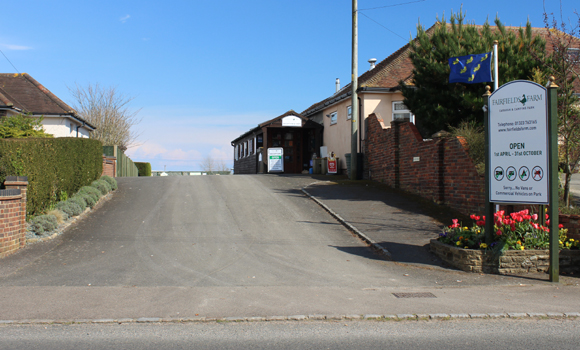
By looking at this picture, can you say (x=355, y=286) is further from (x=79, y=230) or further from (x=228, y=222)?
(x=79, y=230)

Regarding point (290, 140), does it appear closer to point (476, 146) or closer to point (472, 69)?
point (472, 69)

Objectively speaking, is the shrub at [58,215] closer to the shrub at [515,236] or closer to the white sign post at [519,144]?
the shrub at [515,236]

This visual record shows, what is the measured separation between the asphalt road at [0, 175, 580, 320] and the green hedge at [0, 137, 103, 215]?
1.10m

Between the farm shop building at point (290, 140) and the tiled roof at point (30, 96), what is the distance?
36.7ft

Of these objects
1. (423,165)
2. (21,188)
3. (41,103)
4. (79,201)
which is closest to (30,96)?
(41,103)

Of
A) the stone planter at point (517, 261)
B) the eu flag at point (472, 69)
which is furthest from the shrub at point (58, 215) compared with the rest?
the eu flag at point (472, 69)

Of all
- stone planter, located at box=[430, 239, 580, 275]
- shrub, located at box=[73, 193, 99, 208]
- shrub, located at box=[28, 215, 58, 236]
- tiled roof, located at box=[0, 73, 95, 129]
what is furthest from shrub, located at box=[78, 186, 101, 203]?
tiled roof, located at box=[0, 73, 95, 129]

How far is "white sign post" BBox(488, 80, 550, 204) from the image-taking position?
7832mm

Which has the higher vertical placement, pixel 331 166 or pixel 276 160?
pixel 276 160

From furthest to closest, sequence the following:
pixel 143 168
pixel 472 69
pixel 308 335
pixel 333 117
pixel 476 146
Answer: pixel 143 168
pixel 333 117
pixel 472 69
pixel 476 146
pixel 308 335

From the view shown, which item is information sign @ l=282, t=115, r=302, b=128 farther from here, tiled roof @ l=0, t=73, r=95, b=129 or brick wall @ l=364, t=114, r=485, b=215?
tiled roof @ l=0, t=73, r=95, b=129

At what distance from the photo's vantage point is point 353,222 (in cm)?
1220

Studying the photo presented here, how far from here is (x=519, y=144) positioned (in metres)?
8.14

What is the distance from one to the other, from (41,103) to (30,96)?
1.25 m
